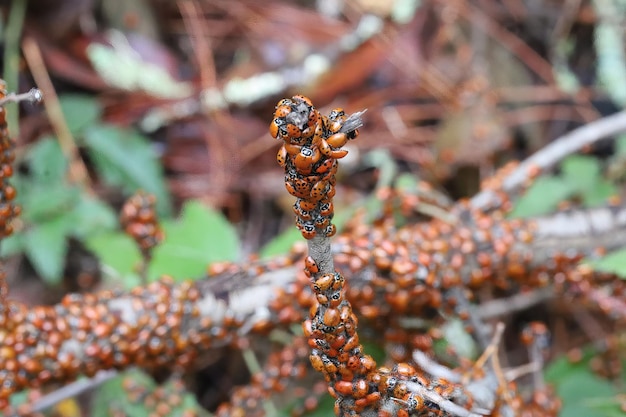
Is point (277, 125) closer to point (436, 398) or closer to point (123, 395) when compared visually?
point (436, 398)

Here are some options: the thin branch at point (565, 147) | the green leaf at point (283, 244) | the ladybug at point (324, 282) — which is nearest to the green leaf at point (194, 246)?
the green leaf at point (283, 244)

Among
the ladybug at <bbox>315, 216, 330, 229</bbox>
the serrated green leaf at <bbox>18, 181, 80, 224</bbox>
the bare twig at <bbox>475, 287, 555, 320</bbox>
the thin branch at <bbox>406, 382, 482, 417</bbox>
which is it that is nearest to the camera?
the ladybug at <bbox>315, 216, 330, 229</bbox>

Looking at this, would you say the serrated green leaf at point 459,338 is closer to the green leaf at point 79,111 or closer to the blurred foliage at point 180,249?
the blurred foliage at point 180,249

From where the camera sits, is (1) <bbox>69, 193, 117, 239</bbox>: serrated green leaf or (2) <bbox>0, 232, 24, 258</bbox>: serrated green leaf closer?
(2) <bbox>0, 232, 24, 258</bbox>: serrated green leaf

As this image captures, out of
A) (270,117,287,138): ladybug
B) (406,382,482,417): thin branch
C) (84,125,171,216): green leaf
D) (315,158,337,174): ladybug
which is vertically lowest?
(406,382,482,417): thin branch

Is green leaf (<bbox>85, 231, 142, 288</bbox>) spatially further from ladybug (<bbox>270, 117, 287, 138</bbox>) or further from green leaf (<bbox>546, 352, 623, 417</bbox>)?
green leaf (<bbox>546, 352, 623, 417</bbox>)

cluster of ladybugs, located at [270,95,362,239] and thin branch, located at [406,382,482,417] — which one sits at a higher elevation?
cluster of ladybugs, located at [270,95,362,239]

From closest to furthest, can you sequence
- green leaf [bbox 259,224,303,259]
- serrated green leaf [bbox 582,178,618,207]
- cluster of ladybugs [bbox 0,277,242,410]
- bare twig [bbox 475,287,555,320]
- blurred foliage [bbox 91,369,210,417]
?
1. cluster of ladybugs [bbox 0,277,242,410]
2. blurred foliage [bbox 91,369,210,417]
3. green leaf [bbox 259,224,303,259]
4. bare twig [bbox 475,287,555,320]
5. serrated green leaf [bbox 582,178,618,207]

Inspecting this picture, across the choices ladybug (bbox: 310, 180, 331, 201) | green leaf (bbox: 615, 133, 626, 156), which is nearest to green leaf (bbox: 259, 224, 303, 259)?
ladybug (bbox: 310, 180, 331, 201)
